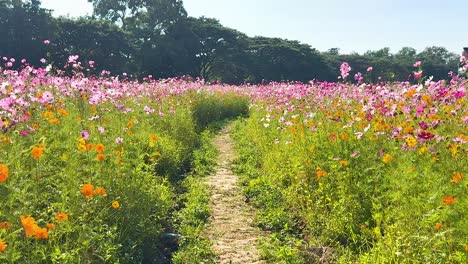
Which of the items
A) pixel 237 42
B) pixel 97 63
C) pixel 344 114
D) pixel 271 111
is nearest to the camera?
pixel 344 114

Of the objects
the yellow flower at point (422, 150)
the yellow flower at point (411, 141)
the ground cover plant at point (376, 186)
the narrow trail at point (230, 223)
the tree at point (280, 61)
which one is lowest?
the narrow trail at point (230, 223)

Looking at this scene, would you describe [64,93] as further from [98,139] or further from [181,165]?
[98,139]

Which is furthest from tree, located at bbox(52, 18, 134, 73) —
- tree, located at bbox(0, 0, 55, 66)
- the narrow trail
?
the narrow trail

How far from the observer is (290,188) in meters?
5.32

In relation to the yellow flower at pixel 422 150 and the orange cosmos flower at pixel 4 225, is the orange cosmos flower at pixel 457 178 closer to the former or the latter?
the yellow flower at pixel 422 150

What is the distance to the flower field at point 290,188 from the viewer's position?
289 cm

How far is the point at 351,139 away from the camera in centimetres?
493

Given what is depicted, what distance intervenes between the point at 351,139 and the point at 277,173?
4.98 ft

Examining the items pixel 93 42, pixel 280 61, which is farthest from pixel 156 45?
pixel 280 61

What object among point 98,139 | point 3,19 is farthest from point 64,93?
point 3,19

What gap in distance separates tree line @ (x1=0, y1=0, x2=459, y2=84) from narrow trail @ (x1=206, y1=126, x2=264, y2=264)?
1185 inches

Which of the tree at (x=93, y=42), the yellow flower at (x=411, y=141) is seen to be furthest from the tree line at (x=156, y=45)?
the yellow flower at (x=411, y=141)

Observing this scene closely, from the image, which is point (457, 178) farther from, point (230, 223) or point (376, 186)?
point (230, 223)

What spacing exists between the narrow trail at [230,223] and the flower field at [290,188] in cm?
19
